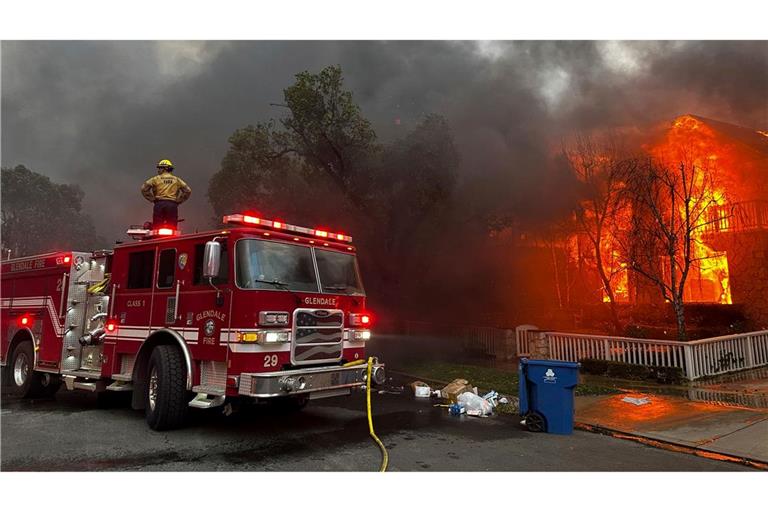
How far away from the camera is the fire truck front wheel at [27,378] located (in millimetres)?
7273

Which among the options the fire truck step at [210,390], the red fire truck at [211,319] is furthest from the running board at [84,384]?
the fire truck step at [210,390]

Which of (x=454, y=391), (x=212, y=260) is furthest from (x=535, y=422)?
(x=212, y=260)

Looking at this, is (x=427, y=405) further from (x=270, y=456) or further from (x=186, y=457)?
(x=186, y=457)

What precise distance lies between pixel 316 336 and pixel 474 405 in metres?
2.66

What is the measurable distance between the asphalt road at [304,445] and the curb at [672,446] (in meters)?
0.14

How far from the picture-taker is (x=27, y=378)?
7.31 metres

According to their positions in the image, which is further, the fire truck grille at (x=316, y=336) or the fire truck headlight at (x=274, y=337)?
the fire truck grille at (x=316, y=336)

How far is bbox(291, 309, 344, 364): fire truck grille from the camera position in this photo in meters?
5.02

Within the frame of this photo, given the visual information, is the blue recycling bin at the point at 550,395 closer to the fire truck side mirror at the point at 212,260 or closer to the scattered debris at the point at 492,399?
the scattered debris at the point at 492,399

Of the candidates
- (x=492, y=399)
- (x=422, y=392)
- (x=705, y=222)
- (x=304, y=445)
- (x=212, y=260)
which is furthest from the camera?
(x=705, y=222)

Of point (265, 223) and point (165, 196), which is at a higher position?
point (165, 196)

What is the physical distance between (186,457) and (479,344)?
36.8 feet

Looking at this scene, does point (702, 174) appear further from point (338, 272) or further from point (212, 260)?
point (212, 260)

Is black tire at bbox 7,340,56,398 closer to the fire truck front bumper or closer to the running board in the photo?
the running board
